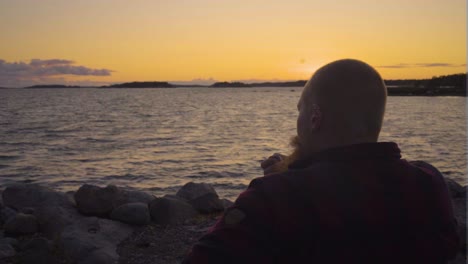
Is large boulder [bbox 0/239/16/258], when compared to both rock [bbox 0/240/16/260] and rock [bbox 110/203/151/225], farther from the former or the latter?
rock [bbox 110/203/151/225]

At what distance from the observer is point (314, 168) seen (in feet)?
4.98

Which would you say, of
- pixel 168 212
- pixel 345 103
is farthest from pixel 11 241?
pixel 345 103

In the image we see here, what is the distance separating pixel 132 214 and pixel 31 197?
2615 mm

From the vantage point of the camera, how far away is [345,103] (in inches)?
62.8

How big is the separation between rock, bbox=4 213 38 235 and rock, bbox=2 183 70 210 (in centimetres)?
126

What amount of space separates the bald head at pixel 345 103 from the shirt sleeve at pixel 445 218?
27 cm

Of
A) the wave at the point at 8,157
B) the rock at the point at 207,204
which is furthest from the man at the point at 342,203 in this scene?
the wave at the point at 8,157

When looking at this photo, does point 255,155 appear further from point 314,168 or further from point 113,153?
point 314,168

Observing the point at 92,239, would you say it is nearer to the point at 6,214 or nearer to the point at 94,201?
the point at 94,201

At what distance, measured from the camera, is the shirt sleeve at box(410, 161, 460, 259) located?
1.59m

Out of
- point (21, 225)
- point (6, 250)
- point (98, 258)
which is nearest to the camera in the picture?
point (98, 258)

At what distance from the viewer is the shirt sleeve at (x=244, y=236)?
1444 millimetres

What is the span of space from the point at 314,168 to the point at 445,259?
0.57m

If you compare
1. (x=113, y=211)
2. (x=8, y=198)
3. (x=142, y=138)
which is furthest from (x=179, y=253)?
(x=142, y=138)
